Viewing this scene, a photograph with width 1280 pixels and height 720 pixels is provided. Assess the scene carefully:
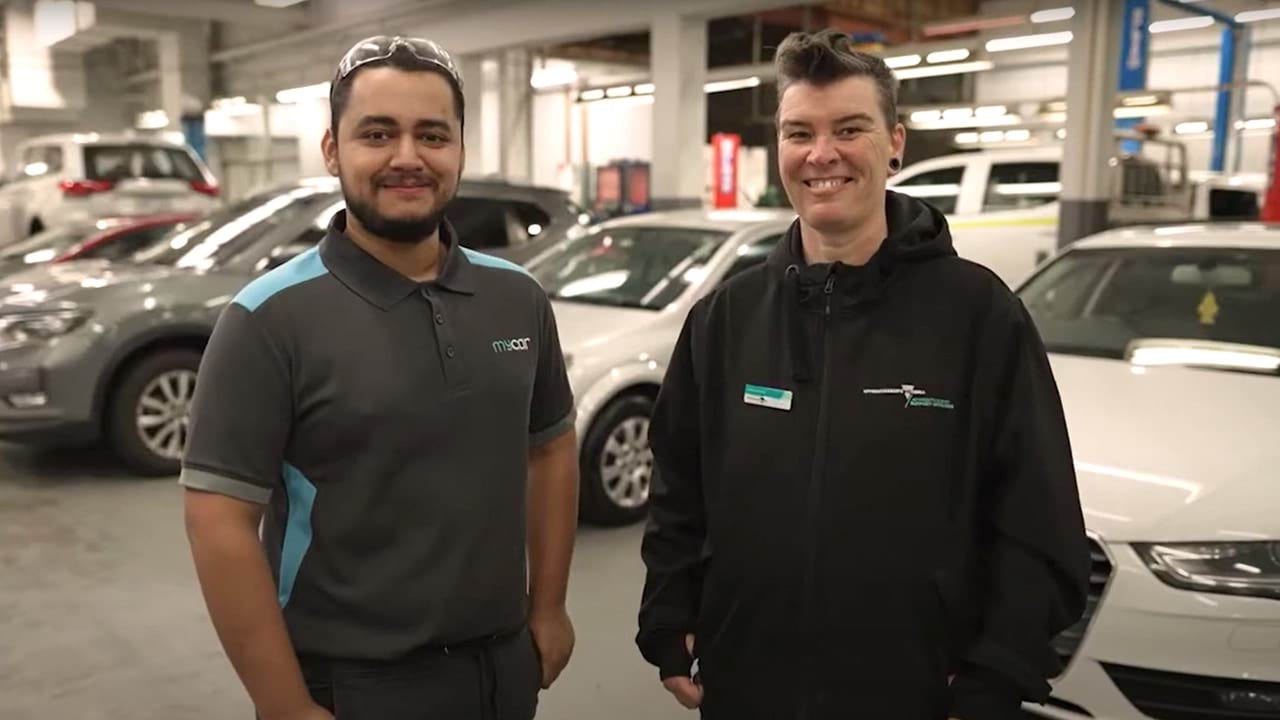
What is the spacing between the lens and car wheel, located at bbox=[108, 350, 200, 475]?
5.08 m

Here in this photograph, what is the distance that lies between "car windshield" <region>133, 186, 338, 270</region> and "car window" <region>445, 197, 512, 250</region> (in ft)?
2.54

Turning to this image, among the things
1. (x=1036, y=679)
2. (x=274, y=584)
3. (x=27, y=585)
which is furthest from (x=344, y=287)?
(x=27, y=585)

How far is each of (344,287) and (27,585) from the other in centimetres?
324

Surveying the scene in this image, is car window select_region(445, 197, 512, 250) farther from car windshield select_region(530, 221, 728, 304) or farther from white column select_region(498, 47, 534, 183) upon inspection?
white column select_region(498, 47, 534, 183)

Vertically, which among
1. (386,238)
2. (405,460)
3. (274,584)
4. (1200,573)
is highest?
(386,238)

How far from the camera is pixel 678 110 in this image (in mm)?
11211

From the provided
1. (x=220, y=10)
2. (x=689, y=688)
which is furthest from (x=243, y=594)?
(x=220, y=10)

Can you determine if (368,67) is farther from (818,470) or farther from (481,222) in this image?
(481,222)

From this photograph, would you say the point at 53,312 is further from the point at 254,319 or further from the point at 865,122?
the point at 865,122

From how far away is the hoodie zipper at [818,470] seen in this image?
4.71 feet

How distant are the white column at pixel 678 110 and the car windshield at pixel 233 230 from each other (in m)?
5.78

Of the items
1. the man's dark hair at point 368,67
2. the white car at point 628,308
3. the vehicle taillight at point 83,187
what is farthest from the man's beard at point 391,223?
the vehicle taillight at point 83,187

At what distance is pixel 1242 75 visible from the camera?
53.1 feet

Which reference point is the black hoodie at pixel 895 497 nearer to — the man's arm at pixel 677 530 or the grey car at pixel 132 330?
the man's arm at pixel 677 530
